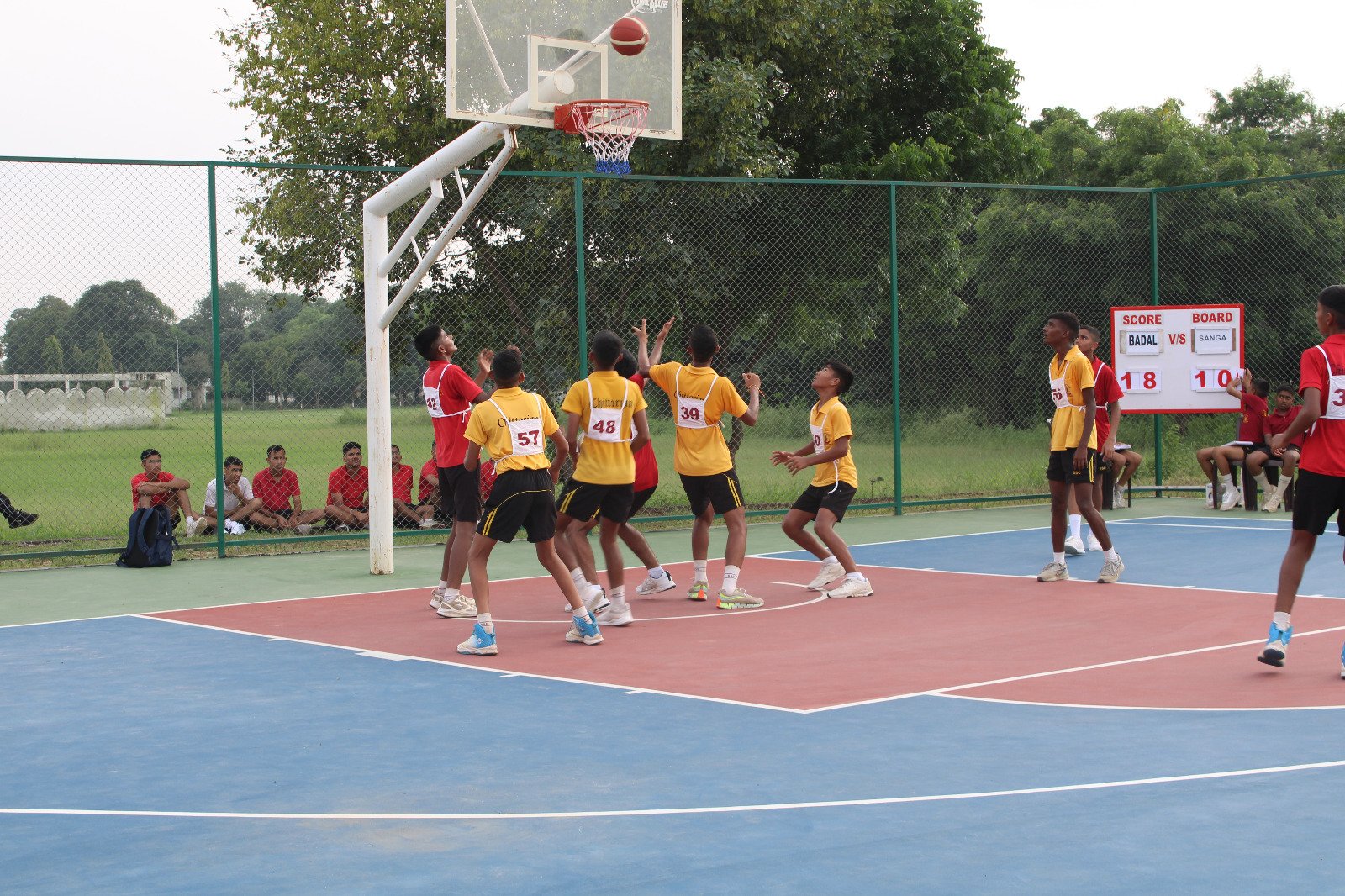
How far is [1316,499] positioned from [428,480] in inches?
372

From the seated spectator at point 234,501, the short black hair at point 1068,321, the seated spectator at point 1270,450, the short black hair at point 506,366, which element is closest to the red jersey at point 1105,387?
the short black hair at point 1068,321

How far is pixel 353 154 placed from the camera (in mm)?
19000

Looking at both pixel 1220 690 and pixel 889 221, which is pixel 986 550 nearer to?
pixel 889 221

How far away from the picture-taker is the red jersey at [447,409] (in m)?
10.2

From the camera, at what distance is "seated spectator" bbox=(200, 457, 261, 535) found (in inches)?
571

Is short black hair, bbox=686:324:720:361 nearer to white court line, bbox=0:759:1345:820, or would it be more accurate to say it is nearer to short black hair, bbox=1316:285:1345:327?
short black hair, bbox=1316:285:1345:327

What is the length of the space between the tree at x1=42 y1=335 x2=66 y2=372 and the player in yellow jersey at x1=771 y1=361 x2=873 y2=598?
8850mm

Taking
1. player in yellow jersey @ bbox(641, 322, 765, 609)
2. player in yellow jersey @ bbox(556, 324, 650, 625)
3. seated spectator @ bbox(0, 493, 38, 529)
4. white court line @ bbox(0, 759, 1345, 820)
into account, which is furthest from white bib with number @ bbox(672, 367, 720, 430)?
seated spectator @ bbox(0, 493, 38, 529)

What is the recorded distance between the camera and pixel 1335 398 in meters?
7.68

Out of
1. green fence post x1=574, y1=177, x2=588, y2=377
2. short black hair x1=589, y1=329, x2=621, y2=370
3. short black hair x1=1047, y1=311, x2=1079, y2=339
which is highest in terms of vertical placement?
green fence post x1=574, y1=177, x2=588, y2=377

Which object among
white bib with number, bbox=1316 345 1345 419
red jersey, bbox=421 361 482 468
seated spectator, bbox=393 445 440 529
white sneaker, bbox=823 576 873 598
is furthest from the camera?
seated spectator, bbox=393 445 440 529

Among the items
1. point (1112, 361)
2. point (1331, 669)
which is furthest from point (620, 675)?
point (1112, 361)

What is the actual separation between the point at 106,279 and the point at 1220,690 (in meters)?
11.9

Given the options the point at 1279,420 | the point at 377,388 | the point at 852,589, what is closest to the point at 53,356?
the point at 377,388
